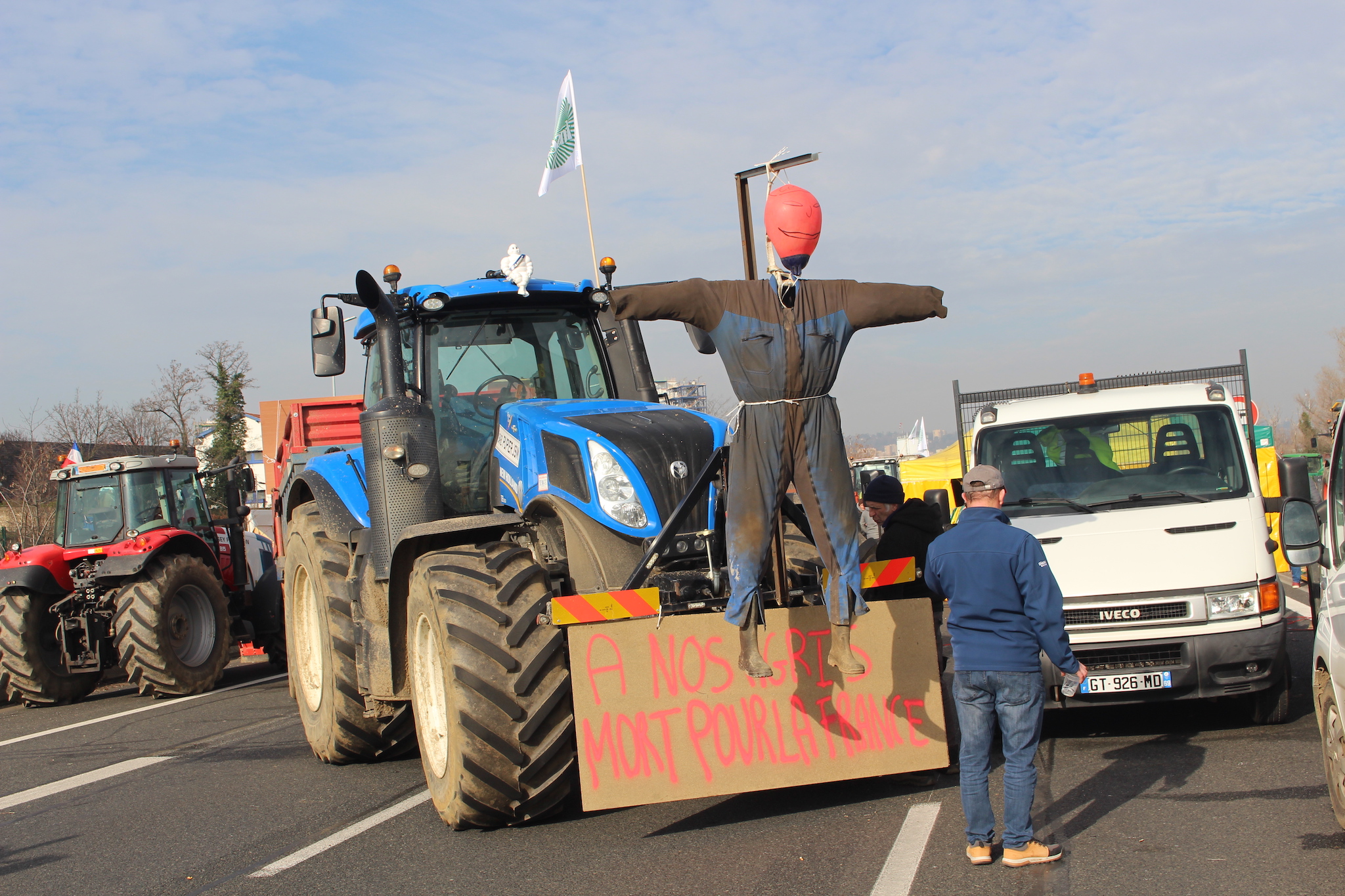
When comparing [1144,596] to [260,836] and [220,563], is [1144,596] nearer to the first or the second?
[260,836]

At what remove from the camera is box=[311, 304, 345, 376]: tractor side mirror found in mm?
6695

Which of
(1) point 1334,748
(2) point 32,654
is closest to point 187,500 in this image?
(2) point 32,654

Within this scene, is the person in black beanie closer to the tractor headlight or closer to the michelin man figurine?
Result: the tractor headlight

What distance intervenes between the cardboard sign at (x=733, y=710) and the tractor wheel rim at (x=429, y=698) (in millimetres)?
971

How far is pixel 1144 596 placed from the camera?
267 inches

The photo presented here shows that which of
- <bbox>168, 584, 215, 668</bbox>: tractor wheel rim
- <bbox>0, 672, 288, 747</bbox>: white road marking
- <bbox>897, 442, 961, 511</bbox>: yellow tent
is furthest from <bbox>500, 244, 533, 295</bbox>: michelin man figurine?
<bbox>897, 442, 961, 511</bbox>: yellow tent

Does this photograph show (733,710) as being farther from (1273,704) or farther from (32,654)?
(32,654)

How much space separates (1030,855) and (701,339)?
245 centimetres

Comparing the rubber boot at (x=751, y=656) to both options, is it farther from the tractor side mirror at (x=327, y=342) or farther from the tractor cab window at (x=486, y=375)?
the tractor side mirror at (x=327, y=342)

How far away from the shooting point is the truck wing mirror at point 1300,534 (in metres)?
5.86

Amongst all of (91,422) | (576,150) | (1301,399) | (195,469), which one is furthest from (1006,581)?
(1301,399)

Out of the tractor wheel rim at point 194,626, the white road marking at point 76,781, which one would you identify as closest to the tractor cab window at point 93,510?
the tractor wheel rim at point 194,626

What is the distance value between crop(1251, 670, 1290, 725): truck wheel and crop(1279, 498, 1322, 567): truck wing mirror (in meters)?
1.27

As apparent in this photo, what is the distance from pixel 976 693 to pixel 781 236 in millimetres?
2020
